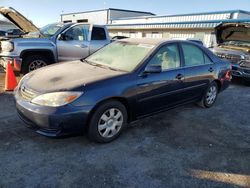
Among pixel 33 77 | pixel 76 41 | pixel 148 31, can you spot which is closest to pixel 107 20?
pixel 148 31

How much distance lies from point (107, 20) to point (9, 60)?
27.9 meters

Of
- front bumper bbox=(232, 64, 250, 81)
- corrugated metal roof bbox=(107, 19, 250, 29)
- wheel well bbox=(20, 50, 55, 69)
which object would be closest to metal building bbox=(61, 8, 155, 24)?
corrugated metal roof bbox=(107, 19, 250, 29)

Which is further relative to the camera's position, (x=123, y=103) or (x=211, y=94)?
(x=211, y=94)

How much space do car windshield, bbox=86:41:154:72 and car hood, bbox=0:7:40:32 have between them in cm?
540

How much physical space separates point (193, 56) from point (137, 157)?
259 cm

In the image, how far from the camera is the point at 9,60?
625 cm

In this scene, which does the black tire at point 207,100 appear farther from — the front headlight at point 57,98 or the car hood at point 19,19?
the car hood at point 19,19

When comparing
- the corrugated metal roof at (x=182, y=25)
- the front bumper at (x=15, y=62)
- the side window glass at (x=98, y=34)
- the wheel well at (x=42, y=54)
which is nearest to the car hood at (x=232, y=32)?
the corrugated metal roof at (x=182, y=25)

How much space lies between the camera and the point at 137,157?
319 centimetres

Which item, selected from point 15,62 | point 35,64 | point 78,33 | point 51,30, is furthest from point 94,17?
point 15,62

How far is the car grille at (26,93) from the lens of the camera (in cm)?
315

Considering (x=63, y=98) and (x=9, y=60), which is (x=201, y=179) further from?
(x=9, y=60)

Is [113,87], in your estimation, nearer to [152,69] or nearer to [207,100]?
[152,69]

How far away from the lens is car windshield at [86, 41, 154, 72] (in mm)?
3801
